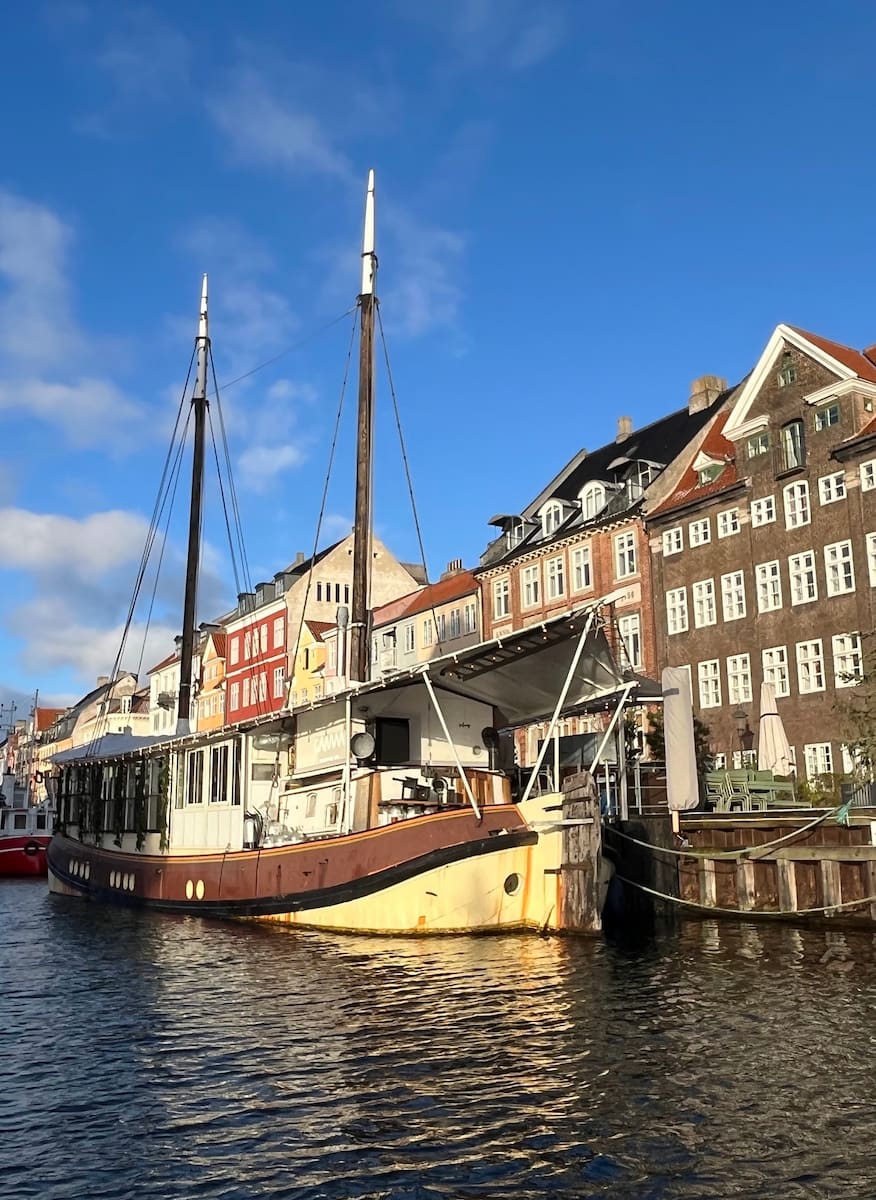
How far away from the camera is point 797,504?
4141cm

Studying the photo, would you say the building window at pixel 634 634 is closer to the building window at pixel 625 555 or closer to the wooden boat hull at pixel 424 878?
the building window at pixel 625 555

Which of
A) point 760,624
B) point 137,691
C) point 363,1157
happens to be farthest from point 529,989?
point 137,691

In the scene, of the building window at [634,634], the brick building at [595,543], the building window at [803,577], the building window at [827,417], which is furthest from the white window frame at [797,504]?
the building window at [634,634]

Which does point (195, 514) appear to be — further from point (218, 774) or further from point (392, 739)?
point (392, 739)

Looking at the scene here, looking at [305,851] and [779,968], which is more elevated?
[305,851]

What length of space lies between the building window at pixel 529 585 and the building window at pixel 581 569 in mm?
3082

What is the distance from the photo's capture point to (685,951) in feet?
71.6

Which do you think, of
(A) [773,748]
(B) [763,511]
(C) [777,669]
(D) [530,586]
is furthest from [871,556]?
(D) [530,586]

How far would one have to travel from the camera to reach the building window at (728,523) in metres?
44.1

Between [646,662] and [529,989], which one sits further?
[646,662]

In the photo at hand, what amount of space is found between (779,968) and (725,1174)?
1078 cm

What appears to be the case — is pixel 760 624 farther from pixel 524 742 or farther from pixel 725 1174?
pixel 725 1174

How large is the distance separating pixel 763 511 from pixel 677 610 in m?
5.76

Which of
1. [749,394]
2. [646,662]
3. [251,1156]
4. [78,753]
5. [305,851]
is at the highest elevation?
[749,394]
